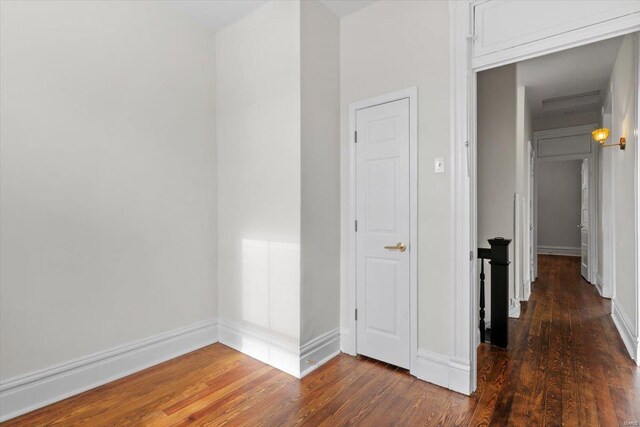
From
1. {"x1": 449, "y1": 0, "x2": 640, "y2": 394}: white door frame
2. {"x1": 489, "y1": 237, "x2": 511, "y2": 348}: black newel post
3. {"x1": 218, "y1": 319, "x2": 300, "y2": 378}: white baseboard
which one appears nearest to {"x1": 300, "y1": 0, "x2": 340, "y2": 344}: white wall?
{"x1": 218, "y1": 319, "x2": 300, "y2": 378}: white baseboard

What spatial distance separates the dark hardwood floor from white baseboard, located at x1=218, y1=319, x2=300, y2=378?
77 millimetres

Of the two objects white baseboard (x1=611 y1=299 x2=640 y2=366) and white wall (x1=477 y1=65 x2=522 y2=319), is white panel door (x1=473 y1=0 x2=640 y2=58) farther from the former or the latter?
white baseboard (x1=611 y1=299 x2=640 y2=366)

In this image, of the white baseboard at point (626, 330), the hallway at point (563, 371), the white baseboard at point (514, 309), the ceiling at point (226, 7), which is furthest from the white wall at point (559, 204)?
the ceiling at point (226, 7)

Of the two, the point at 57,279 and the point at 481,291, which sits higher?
the point at 57,279

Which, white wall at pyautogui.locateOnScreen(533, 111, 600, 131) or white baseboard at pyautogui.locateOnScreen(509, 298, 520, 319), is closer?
white baseboard at pyautogui.locateOnScreen(509, 298, 520, 319)

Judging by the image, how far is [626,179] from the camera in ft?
10.8

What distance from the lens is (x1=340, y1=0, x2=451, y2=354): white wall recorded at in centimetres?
244

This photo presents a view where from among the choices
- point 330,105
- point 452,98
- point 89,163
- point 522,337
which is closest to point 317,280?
point 330,105

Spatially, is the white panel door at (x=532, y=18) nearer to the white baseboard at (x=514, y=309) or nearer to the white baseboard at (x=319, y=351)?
the white baseboard at (x=319, y=351)

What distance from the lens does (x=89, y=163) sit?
2467 millimetres

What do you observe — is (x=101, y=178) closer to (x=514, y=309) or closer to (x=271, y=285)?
(x=271, y=285)

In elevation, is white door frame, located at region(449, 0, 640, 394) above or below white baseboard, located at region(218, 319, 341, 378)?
above

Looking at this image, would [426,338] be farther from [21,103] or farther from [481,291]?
[21,103]

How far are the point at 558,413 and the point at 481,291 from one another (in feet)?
4.32
